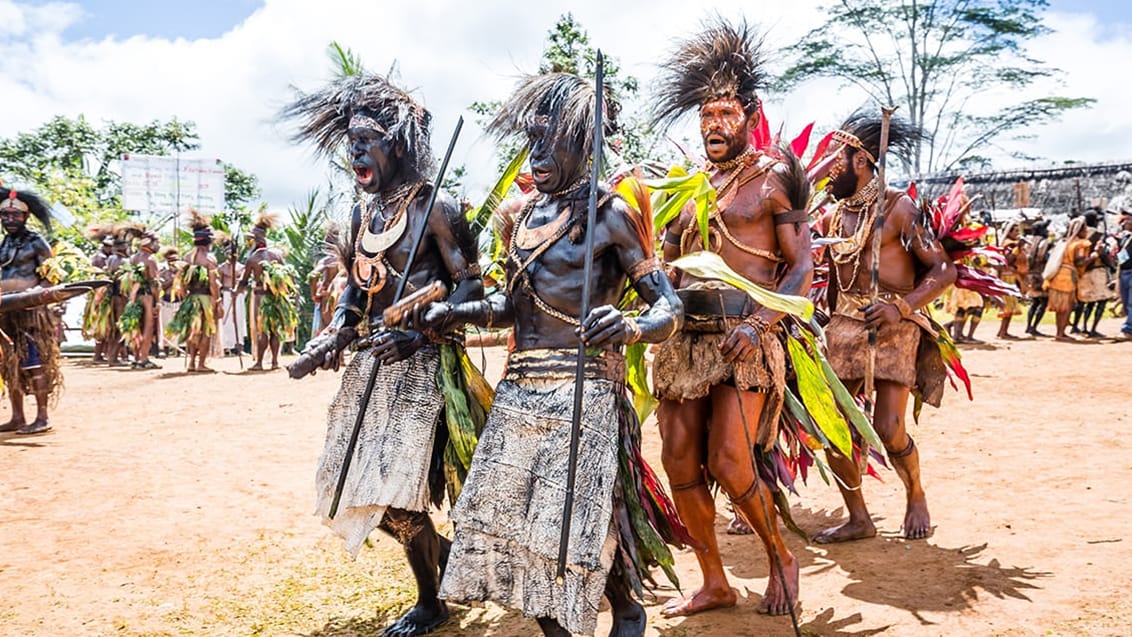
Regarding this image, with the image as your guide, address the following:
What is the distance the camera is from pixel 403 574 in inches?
162

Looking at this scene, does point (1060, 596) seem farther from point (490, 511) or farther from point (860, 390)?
point (490, 511)

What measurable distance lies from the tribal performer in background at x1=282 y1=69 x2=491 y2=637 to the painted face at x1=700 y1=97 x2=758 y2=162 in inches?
43.1

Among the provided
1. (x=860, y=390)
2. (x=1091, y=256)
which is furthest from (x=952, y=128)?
(x=860, y=390)

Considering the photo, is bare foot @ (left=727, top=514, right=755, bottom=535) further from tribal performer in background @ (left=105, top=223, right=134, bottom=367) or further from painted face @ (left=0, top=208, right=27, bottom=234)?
tribal performer in background @ (left=105, top=223, right=134, bottom=367)

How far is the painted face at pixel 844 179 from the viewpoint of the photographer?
454 centimetres

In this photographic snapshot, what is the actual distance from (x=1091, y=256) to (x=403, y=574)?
544 inches

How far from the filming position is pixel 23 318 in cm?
709

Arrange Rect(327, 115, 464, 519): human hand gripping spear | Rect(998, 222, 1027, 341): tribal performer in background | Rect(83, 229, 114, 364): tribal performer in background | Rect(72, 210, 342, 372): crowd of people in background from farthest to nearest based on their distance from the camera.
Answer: Rect(998, 222, 1027, 341): tribal performer in background
Rect(83, 229, 114, 364): tribal performer in background
Rect(72, 210, 342, 372): crowd of people in background
Rect(327, 115, 464, 519): human hand gripping spear

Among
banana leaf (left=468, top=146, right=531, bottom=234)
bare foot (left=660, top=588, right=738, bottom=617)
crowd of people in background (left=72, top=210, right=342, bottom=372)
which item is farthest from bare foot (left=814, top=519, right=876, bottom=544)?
crowd of people in background (left=72, top=210, right=342, bottom=372)

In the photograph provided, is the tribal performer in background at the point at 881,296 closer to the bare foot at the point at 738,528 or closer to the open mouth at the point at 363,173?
the bare foot at the point at 738,528

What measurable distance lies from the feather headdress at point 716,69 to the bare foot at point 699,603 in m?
2.00

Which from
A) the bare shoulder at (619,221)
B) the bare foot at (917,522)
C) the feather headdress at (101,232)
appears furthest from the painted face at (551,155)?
the feather headdress at (101,232)

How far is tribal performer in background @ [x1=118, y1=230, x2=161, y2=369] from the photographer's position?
13547 mm

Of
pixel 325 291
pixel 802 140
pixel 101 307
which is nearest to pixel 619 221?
pixel 802 140
